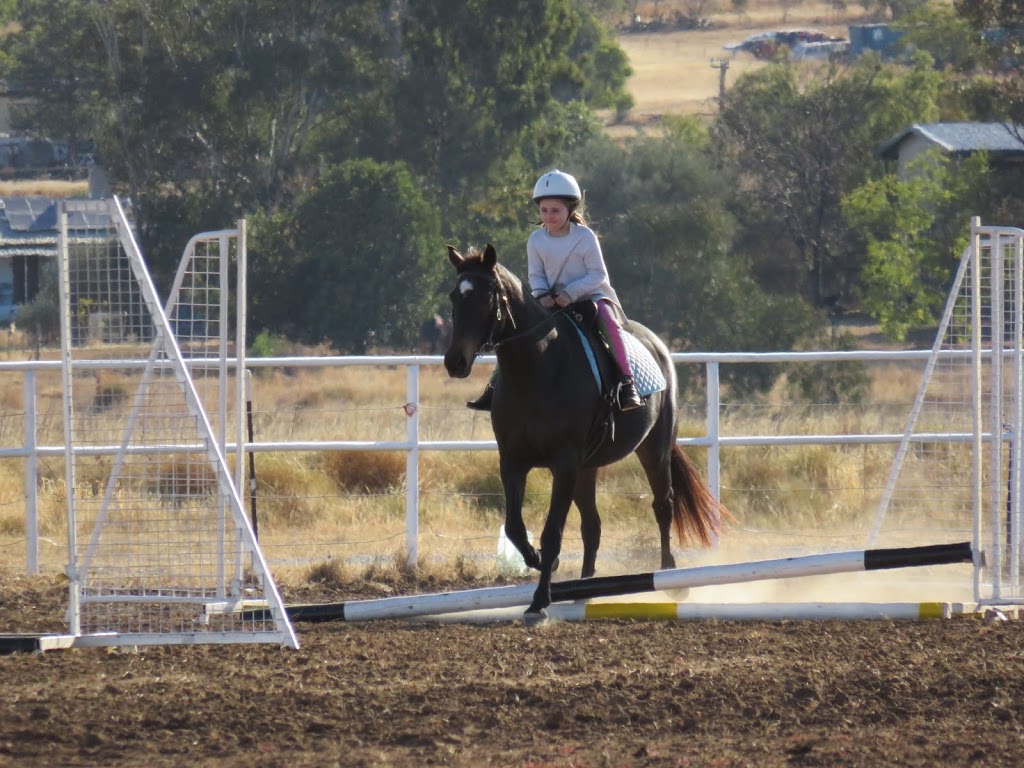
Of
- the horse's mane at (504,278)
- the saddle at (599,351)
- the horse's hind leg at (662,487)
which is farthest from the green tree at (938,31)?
the horse's mane at (504,278)

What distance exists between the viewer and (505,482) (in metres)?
8.22

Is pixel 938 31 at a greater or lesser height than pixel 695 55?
lesser

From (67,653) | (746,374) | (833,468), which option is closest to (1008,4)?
(746,374)

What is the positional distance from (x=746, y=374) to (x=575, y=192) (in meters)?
18.3

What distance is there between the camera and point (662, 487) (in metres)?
9.71

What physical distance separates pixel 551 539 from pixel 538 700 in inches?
82.9

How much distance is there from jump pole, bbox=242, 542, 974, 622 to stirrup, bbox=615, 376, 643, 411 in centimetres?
100

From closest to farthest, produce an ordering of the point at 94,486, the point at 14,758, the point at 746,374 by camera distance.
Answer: the point at 14,758, the point at 94,486, the point at 746,374

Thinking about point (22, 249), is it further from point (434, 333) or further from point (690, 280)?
point (690, 280)

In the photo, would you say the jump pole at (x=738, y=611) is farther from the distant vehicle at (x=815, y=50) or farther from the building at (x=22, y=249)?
the distant vehicle at (x=815, y=50)

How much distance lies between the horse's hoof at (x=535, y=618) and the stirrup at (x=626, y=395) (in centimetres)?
127

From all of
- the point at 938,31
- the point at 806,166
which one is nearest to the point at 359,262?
the point at 806,166

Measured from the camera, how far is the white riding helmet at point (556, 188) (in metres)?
8.36

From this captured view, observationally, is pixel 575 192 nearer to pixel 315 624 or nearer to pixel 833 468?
pixel 315 624
